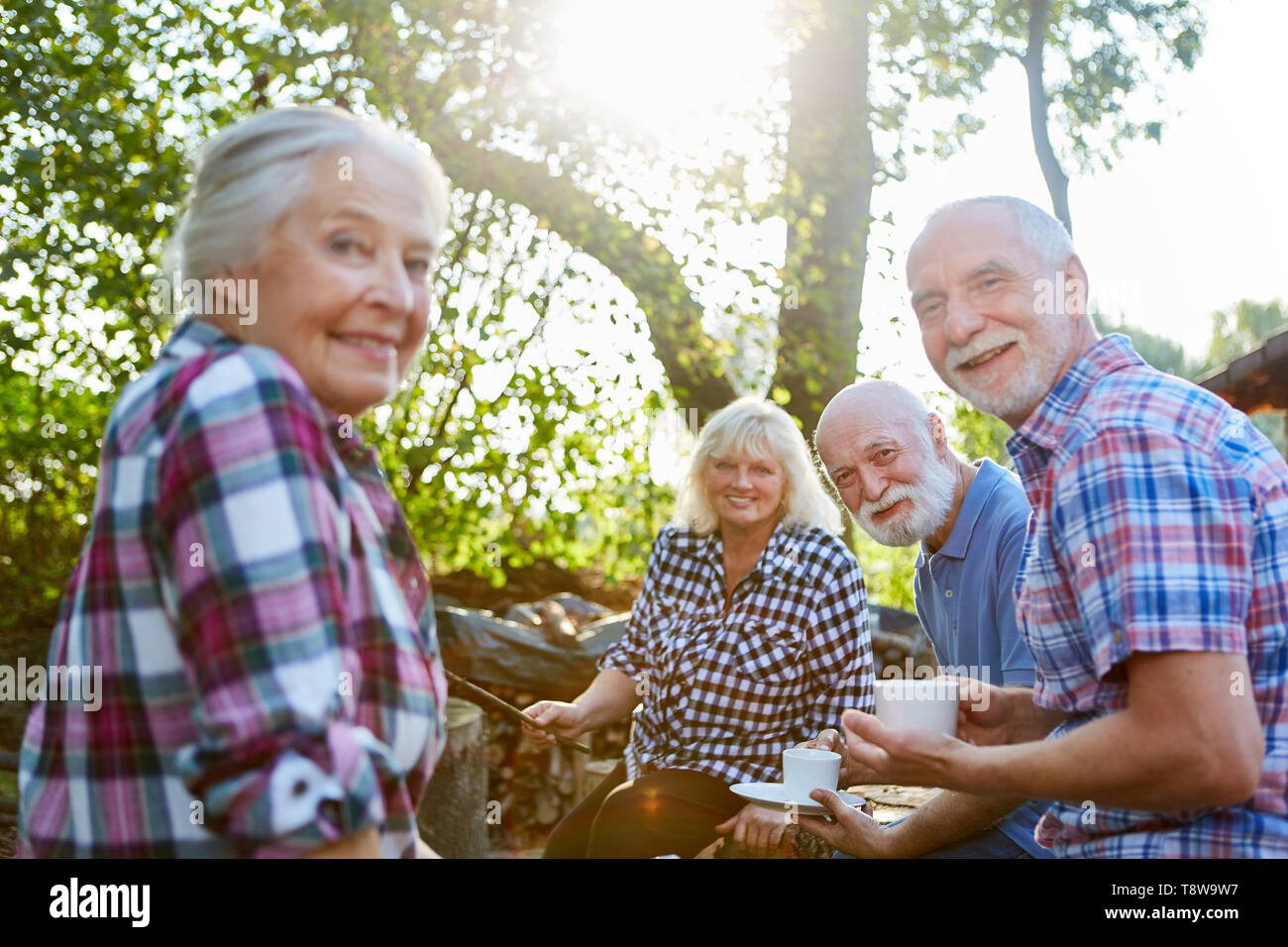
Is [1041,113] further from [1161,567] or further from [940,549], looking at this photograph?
[1161,567]

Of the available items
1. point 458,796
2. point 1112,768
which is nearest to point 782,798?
point 1112,768

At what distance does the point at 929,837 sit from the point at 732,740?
1167 millimetres

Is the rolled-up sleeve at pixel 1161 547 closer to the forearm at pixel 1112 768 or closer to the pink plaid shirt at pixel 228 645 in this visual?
the forearm at pixel 1112 768

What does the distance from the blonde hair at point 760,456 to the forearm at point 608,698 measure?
60cm

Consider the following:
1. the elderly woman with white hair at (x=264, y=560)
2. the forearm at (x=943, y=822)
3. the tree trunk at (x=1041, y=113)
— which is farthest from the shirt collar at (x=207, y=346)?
the tree trunk at (x=1041, y=113)

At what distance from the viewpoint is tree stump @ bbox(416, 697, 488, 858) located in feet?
15.2

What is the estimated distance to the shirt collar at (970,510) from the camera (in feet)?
8.89

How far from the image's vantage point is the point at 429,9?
18.2ft

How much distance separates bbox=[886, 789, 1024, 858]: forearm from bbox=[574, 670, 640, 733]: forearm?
4.61 ft

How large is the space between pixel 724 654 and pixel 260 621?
2.57 meters

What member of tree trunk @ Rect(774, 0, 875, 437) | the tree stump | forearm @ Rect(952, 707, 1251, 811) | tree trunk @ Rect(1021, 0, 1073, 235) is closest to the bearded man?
forearm @ Rect(952, 707, 1251, 811)

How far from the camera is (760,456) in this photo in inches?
146
